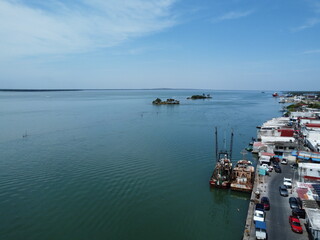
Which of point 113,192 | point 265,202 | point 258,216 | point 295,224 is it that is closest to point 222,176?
point 265,202

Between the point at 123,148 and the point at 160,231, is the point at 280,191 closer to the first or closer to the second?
the point at 160,231

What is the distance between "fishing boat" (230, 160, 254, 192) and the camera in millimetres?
20797

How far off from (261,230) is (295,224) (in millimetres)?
2475

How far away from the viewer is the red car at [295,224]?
45.1ft

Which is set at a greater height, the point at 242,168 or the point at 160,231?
the point at 242,168

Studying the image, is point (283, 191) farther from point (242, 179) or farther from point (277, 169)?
point (277, 169)

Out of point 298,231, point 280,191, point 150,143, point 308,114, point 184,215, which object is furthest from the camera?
point 308,114

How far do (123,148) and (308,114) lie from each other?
5358cm

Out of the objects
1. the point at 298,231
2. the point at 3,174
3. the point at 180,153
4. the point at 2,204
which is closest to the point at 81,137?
the point at 3,174

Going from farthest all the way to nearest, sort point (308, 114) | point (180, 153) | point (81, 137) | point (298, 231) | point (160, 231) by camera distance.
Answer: point (308, 114), point (81, 137), point (180, 153), point (160, 231), point (298, 231)

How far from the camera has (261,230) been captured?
13.6 metres

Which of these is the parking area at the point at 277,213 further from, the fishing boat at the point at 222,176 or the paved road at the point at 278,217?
the fishing boat at the point at 222,176

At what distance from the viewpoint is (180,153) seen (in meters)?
31.1

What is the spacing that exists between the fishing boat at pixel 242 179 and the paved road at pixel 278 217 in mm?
1732
